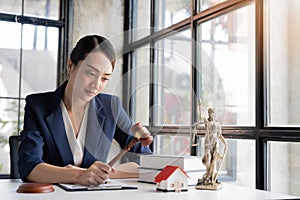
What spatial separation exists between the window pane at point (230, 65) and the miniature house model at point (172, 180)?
2.51ft

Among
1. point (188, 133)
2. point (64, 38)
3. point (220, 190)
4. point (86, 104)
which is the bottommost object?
point (220, 190)

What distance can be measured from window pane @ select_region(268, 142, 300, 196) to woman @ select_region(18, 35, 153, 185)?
2.36 feet

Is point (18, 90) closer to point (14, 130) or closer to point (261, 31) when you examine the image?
point (14, 130)

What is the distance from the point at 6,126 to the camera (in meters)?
3.52

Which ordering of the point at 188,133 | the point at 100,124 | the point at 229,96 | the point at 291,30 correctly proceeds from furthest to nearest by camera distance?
the point at 229,96, the point at 291,30, the point at 100,124, the point at 188,133

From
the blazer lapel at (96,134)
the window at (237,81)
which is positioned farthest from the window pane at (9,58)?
the blazer lapel at (96,134)

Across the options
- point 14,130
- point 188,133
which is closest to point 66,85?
point 188,133

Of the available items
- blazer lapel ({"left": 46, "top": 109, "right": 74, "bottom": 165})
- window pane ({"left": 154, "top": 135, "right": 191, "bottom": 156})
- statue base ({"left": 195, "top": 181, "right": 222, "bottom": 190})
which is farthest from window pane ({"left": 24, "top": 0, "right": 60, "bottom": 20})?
statue base ({"left": 195, "top": 181, "right": 222, "bottom": 190})

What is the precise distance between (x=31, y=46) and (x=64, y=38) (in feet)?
0.98

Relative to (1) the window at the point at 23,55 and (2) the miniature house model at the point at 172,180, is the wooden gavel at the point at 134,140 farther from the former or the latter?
(1) the window at the point at 23,55

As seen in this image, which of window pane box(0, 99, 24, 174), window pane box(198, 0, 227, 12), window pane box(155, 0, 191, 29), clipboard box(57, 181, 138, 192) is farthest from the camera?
window pane box(0, 99, 24, 174)

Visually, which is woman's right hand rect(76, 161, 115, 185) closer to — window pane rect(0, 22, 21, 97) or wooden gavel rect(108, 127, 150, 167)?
wooden gavel rect(108, 127, 150, 167)

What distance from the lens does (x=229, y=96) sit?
94.8 inches

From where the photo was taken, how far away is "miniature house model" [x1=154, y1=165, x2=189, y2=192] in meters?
1.38
